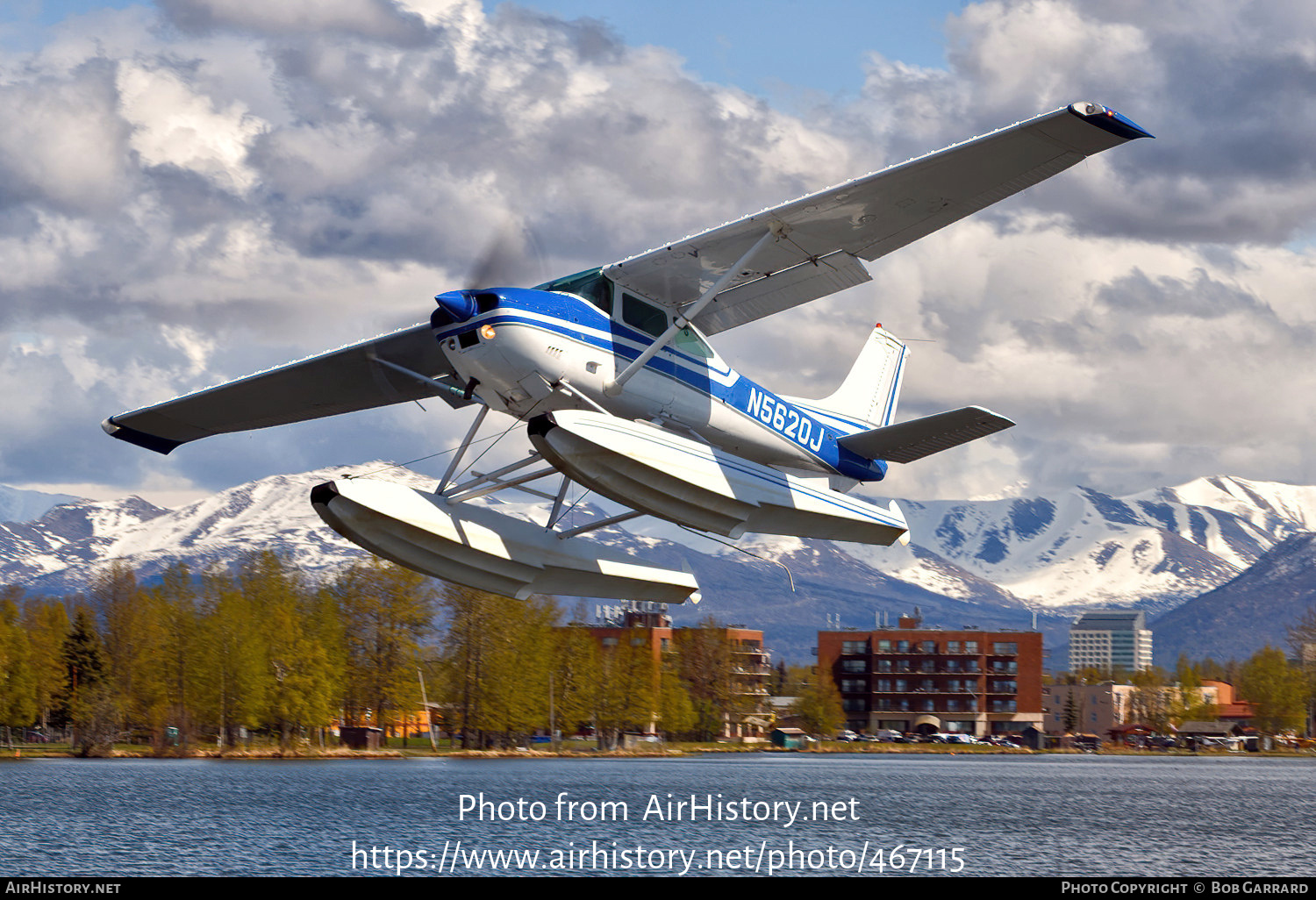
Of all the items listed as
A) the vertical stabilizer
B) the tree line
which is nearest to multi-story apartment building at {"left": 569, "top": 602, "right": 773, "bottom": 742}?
the tree line

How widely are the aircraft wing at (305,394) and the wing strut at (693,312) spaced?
2.94 m

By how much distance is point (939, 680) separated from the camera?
136 meters

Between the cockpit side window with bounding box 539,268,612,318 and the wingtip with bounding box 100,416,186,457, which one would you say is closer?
the cockpit side window with bounding box 539,268,612,318

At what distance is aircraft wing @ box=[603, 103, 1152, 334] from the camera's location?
16.0 metres

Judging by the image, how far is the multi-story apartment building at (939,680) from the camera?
136m

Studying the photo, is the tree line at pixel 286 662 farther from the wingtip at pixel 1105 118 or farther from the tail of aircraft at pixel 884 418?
the wingtip at pixel 1105 118

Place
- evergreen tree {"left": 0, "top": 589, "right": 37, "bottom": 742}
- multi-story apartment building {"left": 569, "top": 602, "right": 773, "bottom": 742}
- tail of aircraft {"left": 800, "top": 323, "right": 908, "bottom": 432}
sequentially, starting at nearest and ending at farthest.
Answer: tail of aircraft {"left": 800, "top": 323, "right": 908, "bottom": 432}
evergreen tree {"left": 0, "top": 589, "right": 37, "bottom": 742}
multi-story apartment building {"left": 569, "top": 602, "right": 773, "bottom": 742}

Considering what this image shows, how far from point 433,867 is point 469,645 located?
142 ft

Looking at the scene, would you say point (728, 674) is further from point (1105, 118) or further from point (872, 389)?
point (1105, 118)

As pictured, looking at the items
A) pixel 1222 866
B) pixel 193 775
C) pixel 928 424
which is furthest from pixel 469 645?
pixel 928 424

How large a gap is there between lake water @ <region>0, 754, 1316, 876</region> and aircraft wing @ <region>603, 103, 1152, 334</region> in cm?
1762

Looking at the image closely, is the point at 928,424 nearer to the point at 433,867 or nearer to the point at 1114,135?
the point at 1114,135

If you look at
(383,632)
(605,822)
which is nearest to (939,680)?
(383,632)

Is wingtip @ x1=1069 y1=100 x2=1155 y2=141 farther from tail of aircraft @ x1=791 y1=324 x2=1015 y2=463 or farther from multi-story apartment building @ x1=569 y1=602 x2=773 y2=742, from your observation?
multi-story apartment building @ x1=569 y1=602 x2=773 y2=742
